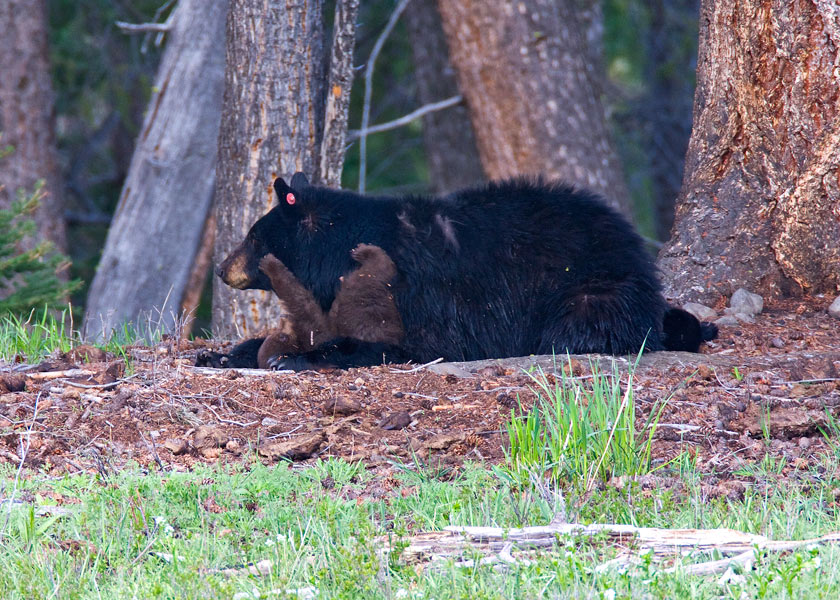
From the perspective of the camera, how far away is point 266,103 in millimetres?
7457

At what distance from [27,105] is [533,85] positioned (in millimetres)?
6486

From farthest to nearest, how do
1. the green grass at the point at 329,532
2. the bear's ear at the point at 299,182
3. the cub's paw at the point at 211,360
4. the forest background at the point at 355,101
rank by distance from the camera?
the forest background at the point at 355,101 → the bear's ear at the point at 299,182 → the cub's paw at the point at 211,360 → the green grass at the point at 329,532

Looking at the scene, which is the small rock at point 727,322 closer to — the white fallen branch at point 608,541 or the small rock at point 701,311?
the small rock at point 701,311

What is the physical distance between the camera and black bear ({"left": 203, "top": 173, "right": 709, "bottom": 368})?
5.57 metres

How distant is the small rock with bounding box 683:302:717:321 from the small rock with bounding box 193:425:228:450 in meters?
3.53

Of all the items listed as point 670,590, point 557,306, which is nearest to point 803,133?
point 557,306

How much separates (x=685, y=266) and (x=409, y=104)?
10.3m

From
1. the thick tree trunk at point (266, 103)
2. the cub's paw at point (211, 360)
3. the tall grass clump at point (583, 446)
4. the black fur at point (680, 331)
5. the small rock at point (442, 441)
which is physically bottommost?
the cub's paw at point (211, 360)

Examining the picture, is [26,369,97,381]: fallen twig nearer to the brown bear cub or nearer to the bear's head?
the brown bear cub

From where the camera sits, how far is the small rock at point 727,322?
6198mm

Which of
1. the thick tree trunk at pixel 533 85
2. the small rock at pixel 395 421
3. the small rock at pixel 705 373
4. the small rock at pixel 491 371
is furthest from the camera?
the thick tree trunk at pixel 533 85

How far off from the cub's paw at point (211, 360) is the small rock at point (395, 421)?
1691 millimetres

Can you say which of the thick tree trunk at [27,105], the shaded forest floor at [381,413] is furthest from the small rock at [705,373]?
the thick tree trunk at [27,105]

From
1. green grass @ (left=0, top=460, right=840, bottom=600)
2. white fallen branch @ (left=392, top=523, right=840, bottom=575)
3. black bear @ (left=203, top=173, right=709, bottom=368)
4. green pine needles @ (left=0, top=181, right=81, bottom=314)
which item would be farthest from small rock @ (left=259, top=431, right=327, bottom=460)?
green pine needles @ (left=0, top=181, right=81, bottom=314)
